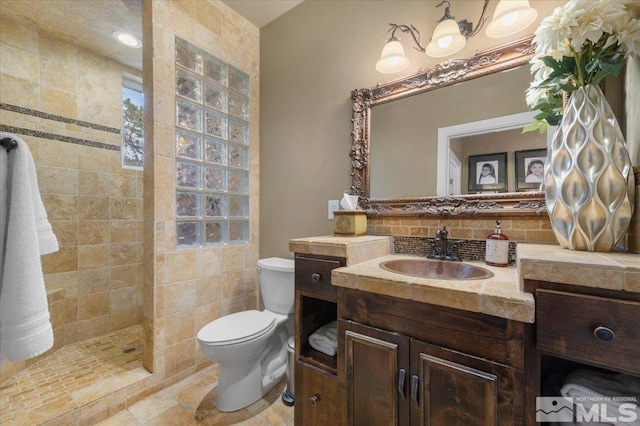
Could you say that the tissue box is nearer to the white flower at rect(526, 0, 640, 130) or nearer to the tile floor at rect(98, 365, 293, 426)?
the white flower at rect(526, 0, 640, 130)

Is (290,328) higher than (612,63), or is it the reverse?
(612,63)

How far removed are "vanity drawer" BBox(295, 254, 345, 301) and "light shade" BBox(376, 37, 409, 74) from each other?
1.10m

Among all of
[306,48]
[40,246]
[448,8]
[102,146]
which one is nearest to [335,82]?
[306,48]

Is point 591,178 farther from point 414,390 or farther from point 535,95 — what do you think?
point 414,390

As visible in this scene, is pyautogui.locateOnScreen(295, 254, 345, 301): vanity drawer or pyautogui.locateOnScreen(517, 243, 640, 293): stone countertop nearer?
pyautogui.locateOnScreen(517, 243, 640, 293): stone countertop

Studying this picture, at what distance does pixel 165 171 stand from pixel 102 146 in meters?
1.23

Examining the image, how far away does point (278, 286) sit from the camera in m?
1.70

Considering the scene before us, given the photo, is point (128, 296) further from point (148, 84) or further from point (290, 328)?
point (148, 84)

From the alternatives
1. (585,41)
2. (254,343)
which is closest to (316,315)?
(254,343)

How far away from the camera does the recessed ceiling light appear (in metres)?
2.08

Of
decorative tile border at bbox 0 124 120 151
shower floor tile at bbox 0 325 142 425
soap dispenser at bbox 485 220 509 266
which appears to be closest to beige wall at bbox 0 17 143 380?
decorative tile border at bbox 0 124 120 151

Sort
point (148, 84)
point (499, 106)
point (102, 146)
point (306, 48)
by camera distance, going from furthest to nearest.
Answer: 1. point (102, 146)
2. point (306, 48)
3. point (148, 84)
4. point (499, 106)

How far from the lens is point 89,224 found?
222cm

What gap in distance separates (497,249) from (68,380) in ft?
8.25
